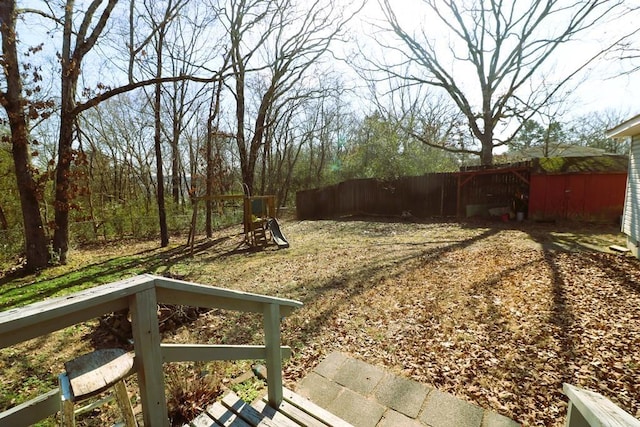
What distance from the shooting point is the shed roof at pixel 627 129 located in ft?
20.0

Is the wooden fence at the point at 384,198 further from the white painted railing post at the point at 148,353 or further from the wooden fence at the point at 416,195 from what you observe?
the white painted railing post at the point at 148,353

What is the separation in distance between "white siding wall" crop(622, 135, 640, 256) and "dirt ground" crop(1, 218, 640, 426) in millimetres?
560

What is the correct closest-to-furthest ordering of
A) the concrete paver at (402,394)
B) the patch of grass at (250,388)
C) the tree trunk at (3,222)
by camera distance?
the concrete paver at (402,394) → the patch of grass at (250,388) → the tree trunk at (3,222)

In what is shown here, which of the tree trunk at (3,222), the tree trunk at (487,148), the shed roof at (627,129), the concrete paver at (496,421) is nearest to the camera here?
the concrete paver at (496,421)

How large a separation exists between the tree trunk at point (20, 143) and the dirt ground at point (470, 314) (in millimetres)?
3253

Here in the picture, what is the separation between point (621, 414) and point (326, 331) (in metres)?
3.51

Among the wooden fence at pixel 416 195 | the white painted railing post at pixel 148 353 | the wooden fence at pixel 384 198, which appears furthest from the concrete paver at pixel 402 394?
the wooden fence at pixel 384 198

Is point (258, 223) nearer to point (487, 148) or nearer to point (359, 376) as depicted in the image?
point (359, 376)

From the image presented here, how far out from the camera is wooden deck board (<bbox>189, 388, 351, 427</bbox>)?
6.40 ft

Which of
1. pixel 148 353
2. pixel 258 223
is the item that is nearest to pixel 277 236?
pixel 258 223

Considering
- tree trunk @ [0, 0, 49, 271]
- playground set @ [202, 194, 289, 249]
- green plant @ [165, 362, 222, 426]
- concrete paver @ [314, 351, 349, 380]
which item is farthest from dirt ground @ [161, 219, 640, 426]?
tree trunk @ [0, 0, 49, 271]

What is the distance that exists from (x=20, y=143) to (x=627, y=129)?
47.0 ft

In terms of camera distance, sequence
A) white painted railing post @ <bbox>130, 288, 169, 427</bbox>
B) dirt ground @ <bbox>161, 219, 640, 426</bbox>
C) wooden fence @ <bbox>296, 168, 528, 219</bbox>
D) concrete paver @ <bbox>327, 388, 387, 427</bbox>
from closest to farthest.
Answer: white painted railing post @ <bbox>130, 288, 169, 427</bbox>
concrete paver @ <bbox>327, 388, 387, 427</bbox>
dirt ground @ <bbox>161, 219, 640, 426</bbox>
wooden fence @ <bbox>296, 168, 528, 219</bbox>

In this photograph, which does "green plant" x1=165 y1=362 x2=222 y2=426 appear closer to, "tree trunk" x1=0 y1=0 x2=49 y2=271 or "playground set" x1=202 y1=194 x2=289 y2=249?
"playground set" x1=202 y1=194 x2=289 y2=249
